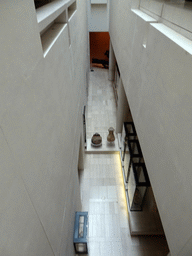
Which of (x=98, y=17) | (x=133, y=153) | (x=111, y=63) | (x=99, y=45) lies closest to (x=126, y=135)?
(x=133, y=153)

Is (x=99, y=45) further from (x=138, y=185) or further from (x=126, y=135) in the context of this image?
(x=138, y=185)

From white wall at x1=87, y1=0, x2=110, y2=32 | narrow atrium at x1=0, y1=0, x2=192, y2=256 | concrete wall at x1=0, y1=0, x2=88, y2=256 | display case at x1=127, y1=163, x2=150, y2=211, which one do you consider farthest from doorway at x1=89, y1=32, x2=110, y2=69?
concrete wall at x1=0, y1=0, x2=88, y2=256

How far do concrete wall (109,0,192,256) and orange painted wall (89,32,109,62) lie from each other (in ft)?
48.8

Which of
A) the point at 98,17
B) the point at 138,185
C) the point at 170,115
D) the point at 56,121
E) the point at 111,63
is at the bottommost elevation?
the point at 111,63

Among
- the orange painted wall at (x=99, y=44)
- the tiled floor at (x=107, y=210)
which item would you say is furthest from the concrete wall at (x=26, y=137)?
the orange painted wall at (x=99, y=44)

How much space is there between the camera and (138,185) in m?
4.53

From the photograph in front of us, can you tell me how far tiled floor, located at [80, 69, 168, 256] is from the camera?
4.82 meters

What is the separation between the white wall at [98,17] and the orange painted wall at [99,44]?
5.18m

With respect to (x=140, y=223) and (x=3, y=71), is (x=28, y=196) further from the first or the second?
(x=140, y=223)

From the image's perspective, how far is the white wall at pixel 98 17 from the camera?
11172 mm

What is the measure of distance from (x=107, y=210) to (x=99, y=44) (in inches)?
608

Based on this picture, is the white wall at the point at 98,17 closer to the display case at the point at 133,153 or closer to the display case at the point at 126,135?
the display case at the point at 126,135

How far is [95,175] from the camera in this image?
21.8ft

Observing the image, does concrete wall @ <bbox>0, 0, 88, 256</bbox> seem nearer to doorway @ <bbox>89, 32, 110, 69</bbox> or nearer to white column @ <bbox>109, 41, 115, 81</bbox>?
white column @ <bbox>109, 41, 115, 81</bbox>
